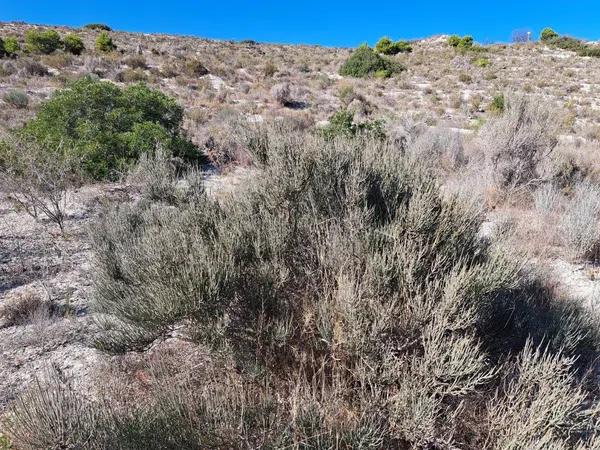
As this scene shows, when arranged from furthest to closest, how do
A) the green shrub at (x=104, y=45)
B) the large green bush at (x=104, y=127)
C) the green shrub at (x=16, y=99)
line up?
the green shrub at (x=104, y=45) < the green shrub at (x=16, y=99) < the large green bush at (x=104, y=127)

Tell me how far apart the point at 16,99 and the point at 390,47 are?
25784 mm

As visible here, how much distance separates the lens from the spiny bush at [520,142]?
6715 millimetres

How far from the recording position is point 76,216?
5.91m

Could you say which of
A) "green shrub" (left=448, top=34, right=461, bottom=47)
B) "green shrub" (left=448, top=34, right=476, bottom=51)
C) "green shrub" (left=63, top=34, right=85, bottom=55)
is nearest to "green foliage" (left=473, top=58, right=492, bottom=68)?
"green shrub" (left=448, top=34, right=476, bottom=51)

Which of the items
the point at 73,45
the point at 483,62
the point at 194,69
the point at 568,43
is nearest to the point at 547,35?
the point at 568,43

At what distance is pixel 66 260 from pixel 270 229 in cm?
334

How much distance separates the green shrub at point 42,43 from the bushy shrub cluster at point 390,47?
71.4 feet

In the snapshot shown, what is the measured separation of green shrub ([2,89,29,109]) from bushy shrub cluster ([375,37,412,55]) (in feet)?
81.8

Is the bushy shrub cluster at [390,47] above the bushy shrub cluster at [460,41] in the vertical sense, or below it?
below

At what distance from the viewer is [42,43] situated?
18.5 m

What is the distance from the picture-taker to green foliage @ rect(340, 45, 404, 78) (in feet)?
71.2

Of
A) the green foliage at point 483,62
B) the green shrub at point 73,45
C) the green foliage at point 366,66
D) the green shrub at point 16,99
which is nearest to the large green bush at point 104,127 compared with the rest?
the green shrub at point 16,99

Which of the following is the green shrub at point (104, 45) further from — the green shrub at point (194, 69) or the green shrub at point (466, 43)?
the green shrub at point (466, 43)

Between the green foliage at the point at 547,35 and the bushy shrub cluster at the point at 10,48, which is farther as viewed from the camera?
the green foliage at the point at 547,35
